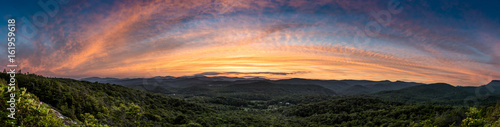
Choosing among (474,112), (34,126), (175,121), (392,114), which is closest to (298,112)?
(392,114)

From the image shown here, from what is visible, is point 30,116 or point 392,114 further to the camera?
point 392,114

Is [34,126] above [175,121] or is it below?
above

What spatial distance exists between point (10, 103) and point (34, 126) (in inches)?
51.6

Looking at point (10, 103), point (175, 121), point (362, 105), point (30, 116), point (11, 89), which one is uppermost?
point (11, 89)

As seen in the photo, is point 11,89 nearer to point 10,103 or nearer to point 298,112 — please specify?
point 10,103

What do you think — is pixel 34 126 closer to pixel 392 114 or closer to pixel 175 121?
pixel 175 121

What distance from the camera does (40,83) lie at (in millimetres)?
19031

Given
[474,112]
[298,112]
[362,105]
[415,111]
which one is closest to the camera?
[474,112]

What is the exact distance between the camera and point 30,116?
21.4 feet

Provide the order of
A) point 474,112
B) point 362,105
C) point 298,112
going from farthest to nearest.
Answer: point 298,112 → point 362,105 → point 474,112

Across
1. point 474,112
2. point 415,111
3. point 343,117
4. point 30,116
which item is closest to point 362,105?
point 343,117

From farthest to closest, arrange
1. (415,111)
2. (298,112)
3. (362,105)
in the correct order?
(298,112), (362,105), (415,111)

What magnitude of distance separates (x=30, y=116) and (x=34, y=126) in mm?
490

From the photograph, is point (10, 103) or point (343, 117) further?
point (343, 117)
